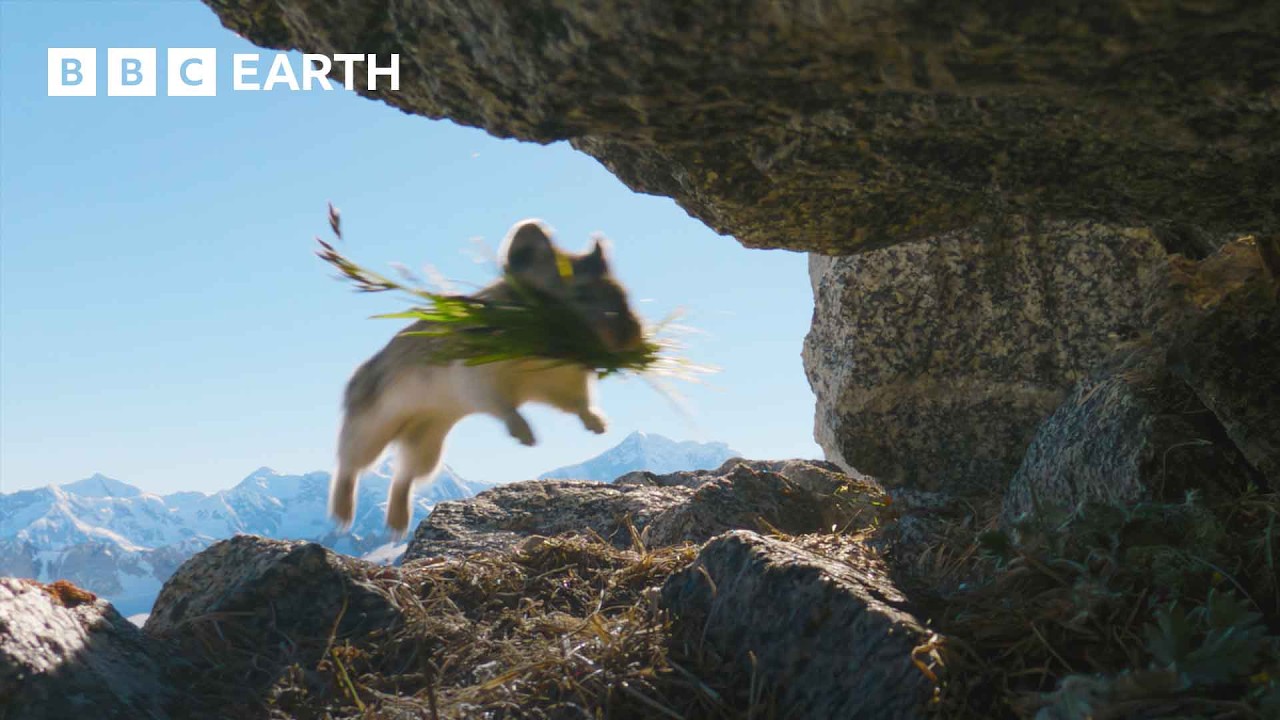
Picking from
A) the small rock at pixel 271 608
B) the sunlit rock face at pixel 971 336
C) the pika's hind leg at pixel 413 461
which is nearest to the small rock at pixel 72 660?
the small rock at pixel 271 608

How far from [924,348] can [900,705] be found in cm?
247

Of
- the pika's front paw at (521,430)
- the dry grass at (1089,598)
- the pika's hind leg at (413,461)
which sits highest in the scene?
the dry grass at (1089,598)

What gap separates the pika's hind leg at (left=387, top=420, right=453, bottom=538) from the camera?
214 inches

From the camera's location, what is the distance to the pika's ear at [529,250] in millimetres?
4336

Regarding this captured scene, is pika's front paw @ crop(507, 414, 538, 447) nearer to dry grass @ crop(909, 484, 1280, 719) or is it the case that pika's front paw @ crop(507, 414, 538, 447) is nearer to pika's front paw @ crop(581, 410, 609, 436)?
pika's front paw @ crop(581, 410, 609, 436)

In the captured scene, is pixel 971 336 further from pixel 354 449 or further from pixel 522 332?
pixel 354 449

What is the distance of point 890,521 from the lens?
4047mm

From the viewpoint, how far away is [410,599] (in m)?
3.29

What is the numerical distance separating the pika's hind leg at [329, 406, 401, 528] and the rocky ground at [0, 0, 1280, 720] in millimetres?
1467

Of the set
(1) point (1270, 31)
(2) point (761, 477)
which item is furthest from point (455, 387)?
(1) point (1270, 31)

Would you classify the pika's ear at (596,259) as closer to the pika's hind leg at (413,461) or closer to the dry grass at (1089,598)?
the pika's hind leg at (413,461)

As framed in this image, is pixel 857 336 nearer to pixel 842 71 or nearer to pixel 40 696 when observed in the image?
pixel 842 71

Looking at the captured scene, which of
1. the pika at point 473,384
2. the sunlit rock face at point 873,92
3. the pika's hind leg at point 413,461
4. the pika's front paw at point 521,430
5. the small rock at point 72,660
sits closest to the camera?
the sunlit rock face at point 873,92

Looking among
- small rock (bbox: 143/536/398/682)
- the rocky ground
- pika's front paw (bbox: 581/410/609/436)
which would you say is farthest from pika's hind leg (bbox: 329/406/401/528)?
small rock (bbox: 143/536/398/682)
